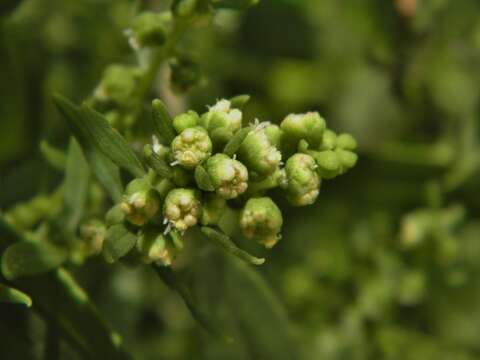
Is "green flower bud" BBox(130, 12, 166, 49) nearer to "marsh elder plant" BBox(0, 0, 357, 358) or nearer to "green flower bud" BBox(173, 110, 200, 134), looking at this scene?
"marsh elder plant" BBox(0, 0, 357, 358)

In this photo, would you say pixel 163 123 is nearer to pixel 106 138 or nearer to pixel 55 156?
pixel 106 138

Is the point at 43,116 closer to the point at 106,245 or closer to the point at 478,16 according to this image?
the point at 106,245

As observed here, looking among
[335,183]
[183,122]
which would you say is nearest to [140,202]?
[183,122]

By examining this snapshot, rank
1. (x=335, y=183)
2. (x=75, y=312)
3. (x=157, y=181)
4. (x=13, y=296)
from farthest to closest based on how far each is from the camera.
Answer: (x=335, y=183) → (x=75, y=312) → (x=157, y=181) → (x=13, y=296)

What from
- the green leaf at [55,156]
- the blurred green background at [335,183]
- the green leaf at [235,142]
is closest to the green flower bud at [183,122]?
the green leaf at [235,142]

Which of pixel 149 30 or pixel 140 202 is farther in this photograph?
pixel 149 30

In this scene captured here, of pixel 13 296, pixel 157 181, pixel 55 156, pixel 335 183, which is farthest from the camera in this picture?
pixel 335 183

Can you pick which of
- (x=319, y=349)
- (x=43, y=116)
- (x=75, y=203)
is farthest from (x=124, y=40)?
(x=319, y=349)
